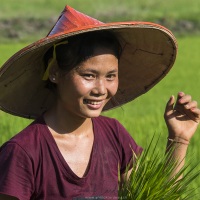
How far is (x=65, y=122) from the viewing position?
10.3ft

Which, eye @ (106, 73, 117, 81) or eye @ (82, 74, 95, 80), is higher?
eye @ (106, 73, 117, 81)

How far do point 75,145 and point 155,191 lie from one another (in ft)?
1.23

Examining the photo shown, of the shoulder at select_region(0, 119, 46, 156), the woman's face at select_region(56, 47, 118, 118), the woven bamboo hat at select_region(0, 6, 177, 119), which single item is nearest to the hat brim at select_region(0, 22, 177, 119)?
the woven bamboo hat at select_region(0, 6, 177, 119)

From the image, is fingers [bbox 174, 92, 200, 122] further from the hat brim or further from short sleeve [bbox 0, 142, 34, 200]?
short sleeve [bbox 0, 142, 34, 200]

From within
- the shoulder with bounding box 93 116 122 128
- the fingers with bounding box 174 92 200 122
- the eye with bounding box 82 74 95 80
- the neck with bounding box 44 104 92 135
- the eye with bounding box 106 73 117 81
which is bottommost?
the neck with bounding box 44 104 92 135

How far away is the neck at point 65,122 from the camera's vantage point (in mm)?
3137

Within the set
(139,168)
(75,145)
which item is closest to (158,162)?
(139,168)

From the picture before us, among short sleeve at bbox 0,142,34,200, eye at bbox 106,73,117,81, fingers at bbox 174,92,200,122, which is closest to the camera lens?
short sleeve at bbox 0,142,34,200

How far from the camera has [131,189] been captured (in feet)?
9.77

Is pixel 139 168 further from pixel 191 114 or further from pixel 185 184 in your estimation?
pixel 191 114

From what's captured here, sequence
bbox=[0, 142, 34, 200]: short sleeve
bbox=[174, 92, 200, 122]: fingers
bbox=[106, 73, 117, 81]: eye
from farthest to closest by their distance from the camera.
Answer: bbox=[174, 92, 200, 122]: fingers
bbox=[106, 73, 117, 81]: eye
bbox=[0, 142, 34, 200]: short sleeve

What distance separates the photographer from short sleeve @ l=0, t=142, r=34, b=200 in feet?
9.64

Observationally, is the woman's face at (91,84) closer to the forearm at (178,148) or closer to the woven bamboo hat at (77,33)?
the woven bamboo hat at (77,33)

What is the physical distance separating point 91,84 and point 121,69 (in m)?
0.49
